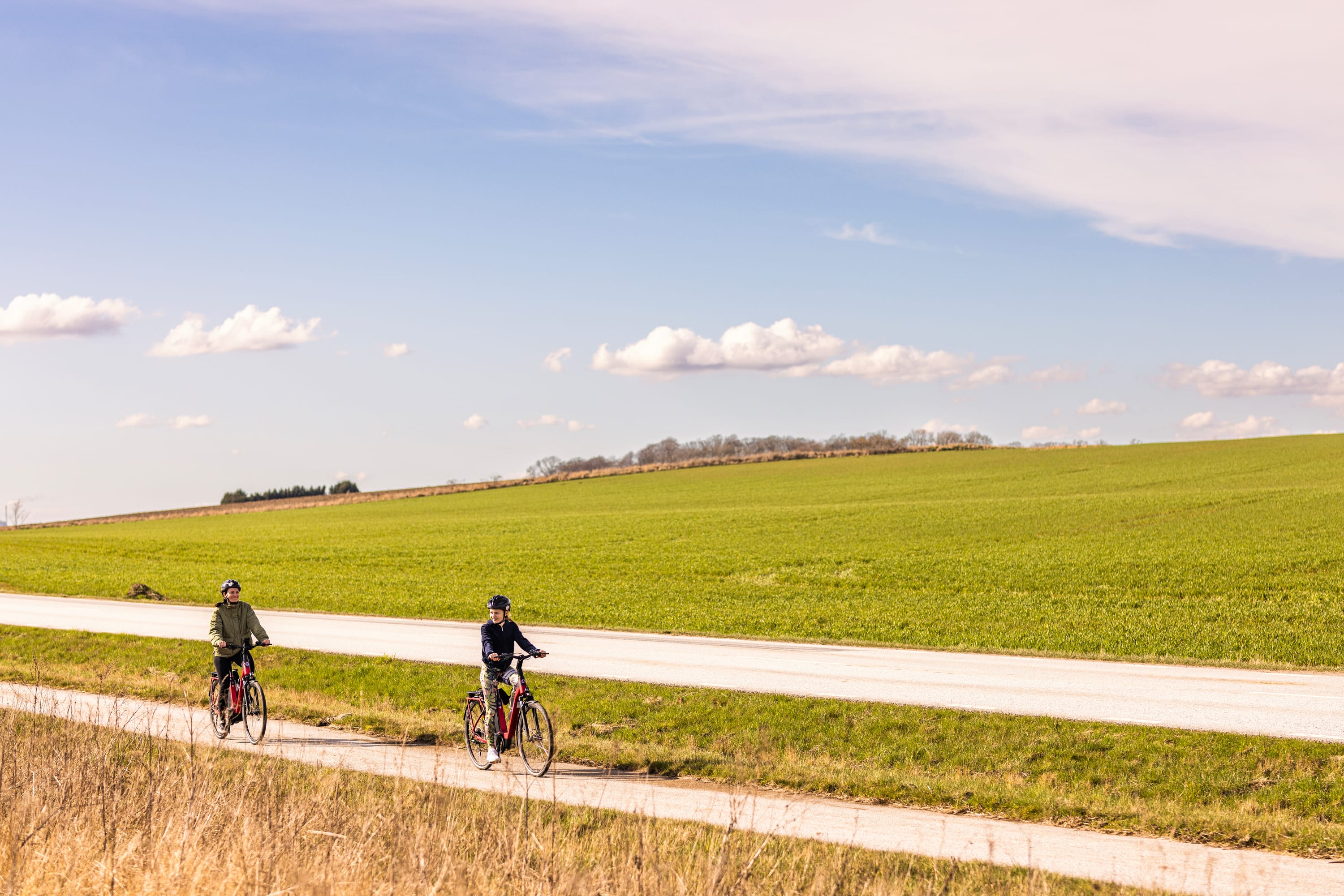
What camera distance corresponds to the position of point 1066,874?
28.3 ft

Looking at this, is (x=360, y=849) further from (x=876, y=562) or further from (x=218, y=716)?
(x=876, y=562)

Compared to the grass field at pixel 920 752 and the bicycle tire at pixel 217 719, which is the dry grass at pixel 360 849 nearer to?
the grass field at pixel 920 752

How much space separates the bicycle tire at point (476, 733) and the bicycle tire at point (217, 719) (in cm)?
368

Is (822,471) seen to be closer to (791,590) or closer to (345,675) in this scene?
(791,590)

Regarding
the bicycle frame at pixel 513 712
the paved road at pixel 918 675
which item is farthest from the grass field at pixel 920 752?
the bicycle frame at pixel 513 712

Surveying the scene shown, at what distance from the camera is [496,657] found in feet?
38.4

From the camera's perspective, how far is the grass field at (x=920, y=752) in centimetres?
1062

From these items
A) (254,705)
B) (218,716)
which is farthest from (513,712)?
(218,716)

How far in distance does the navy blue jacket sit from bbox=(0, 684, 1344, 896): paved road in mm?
1254

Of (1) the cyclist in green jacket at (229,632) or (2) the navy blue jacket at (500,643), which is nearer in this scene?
(2) the navy blue jacket at (500,643)

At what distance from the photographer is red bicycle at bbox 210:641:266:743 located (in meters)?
13.7

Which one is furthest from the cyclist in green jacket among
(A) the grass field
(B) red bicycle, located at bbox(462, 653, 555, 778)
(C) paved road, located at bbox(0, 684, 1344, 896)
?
(B) red bicycle, located at bbox(462, 653, 555, 778)

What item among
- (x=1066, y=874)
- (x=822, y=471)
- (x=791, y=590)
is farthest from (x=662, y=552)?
(x=822, y=471)

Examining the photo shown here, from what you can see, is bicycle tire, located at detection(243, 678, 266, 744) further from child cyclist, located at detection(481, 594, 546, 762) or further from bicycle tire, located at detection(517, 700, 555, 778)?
bicycle tire, located at detection(517, 700, 555, 778)
